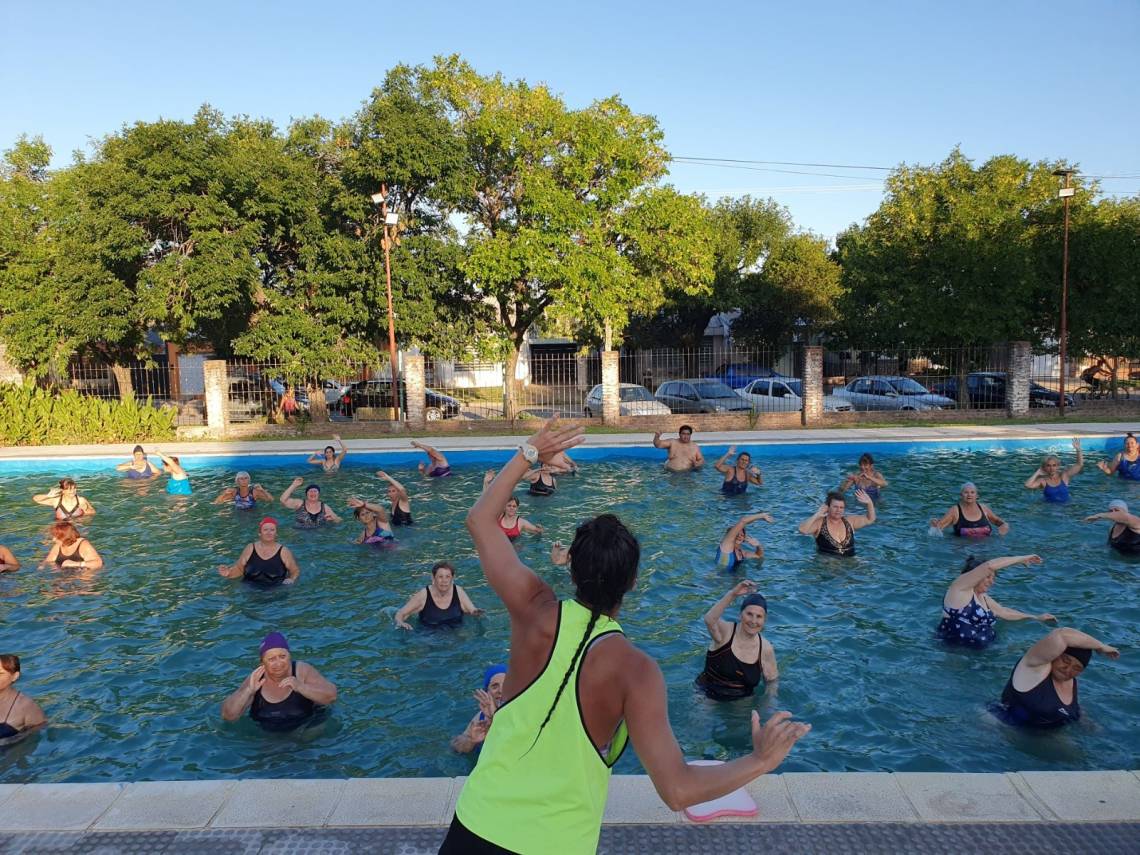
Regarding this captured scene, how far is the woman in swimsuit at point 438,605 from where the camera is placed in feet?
30.9

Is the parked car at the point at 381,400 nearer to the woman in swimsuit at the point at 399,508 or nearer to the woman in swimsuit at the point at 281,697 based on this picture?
the woman in swimsuit at the point at 399,508

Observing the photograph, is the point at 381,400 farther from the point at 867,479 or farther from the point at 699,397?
the point at 867,479

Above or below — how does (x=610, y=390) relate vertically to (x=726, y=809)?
above

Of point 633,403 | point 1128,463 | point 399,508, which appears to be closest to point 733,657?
point 399,508

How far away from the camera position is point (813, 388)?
2644 centimetres

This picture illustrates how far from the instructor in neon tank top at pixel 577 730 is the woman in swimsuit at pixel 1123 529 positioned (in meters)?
11.5

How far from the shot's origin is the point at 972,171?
101 ft

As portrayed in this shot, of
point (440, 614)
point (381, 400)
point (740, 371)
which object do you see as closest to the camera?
point (440, 614)

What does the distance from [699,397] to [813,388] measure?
4.02m

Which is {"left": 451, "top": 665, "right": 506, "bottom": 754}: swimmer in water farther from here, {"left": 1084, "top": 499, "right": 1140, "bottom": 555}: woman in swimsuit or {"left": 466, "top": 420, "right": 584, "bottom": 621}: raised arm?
{"left": 1084, "top": 499, "right": 1140, "bottom": 555}: woman in swimsuit

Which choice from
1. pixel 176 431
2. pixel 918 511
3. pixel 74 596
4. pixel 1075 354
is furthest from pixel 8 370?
pixel 1075 354

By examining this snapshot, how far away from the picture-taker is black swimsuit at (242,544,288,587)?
1114 cm

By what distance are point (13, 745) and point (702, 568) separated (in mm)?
8030

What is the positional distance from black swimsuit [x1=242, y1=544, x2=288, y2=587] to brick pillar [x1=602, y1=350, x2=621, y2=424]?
54.4 feet
